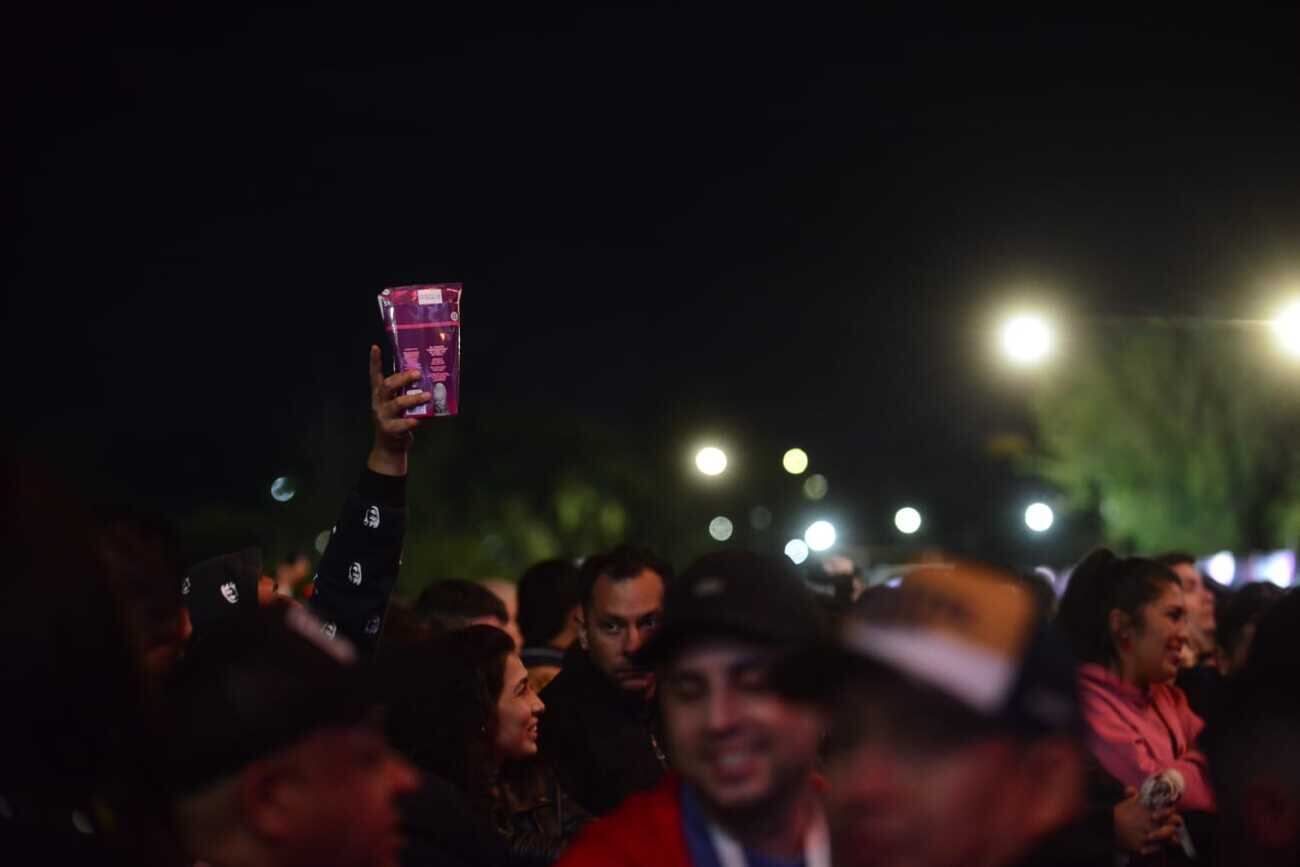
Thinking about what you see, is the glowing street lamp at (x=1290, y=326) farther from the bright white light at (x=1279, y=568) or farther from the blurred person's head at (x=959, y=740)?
the blurred person's head at (x=959, y=740)

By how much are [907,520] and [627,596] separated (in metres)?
87.8

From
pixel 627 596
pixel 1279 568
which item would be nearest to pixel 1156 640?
pixel 627 596

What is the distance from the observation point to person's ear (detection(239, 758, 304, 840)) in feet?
9.92

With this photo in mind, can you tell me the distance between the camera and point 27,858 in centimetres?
264

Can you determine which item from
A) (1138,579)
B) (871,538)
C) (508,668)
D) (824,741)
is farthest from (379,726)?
(871,538)

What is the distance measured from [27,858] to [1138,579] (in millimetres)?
6168

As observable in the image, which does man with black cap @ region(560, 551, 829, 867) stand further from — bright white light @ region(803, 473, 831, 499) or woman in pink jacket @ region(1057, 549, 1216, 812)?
bright white light @ region(803, 473, 831, 499)

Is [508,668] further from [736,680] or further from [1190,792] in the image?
[1190,792]

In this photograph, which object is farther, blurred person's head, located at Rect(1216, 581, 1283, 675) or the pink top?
blurred person's head, located at Rect(1216, 581, 1283, 675)

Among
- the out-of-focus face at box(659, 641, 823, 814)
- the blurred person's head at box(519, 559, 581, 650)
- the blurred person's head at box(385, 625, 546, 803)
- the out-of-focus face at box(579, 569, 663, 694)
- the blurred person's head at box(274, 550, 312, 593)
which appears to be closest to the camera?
the out-of-focus face at box(659, 641, 823, 814)

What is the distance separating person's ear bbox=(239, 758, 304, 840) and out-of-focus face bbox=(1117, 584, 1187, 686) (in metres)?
5.52

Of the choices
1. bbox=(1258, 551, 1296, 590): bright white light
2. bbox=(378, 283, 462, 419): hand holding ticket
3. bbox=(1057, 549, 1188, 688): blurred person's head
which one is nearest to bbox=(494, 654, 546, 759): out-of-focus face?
bbox=(378, 283, 462, 419): hand holding ticket

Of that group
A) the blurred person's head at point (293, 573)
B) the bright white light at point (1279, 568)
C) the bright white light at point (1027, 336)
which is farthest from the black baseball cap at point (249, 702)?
the bright white light at point (1027, 336)

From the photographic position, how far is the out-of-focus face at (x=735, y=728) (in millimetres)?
3758
